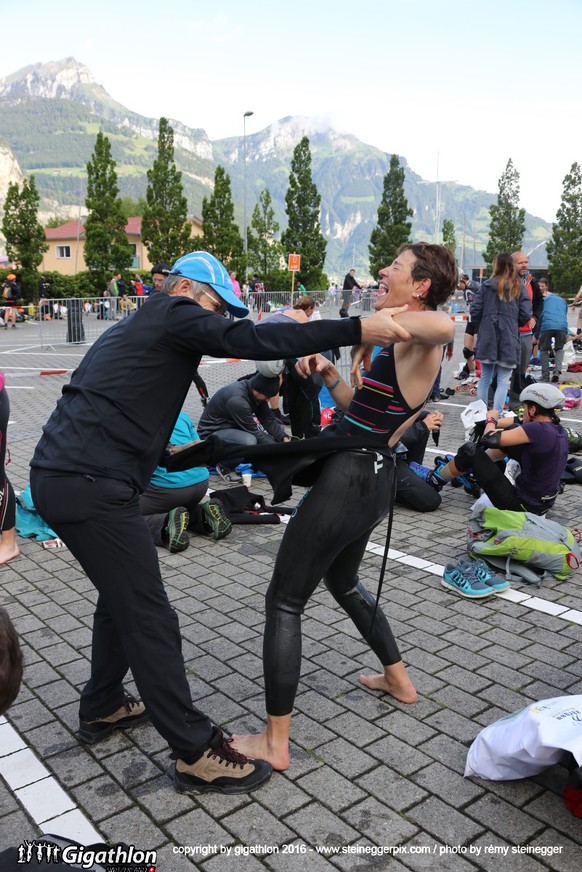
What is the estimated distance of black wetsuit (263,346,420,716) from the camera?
3012 mm

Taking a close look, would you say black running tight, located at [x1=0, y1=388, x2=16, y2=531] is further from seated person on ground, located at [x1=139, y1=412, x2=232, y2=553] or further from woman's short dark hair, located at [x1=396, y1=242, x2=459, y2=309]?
woman's short dark hair, located at [x1=396, y1=242, x2=459, y2=309]

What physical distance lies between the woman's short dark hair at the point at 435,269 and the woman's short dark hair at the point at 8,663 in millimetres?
1985

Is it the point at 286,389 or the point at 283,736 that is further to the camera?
the point at 286,389

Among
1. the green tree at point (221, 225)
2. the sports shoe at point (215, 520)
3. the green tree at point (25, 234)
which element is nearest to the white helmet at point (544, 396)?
the sports shoe at point (215, 520)

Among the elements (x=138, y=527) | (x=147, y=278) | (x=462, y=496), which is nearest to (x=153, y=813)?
(x=138, y=527)

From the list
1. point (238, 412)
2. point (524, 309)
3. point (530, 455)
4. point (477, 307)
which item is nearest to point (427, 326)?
point (530, 455)

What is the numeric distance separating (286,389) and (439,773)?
6457 millimetres

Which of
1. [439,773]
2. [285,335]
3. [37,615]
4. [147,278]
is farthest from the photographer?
[147,278]

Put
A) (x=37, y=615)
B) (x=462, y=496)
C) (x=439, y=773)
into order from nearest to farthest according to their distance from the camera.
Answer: (x=439, y=773), (x=37, y=615), (x=462, y=496)

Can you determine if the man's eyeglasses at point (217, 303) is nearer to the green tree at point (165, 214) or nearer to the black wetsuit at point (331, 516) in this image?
the black wetsuit at point (331, 516)

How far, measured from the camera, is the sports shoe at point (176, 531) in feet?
19.0

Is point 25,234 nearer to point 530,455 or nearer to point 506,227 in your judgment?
point 530,455

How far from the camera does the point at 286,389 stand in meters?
9.27

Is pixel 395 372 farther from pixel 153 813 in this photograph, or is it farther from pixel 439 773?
pixel 153 813
